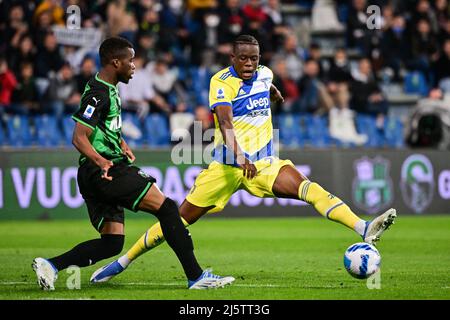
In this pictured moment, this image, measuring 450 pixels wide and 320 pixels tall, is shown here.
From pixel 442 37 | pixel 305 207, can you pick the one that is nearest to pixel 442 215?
pixel 305 207

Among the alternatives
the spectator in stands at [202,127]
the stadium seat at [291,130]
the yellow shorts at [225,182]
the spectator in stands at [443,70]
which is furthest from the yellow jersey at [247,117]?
the spectator in stands at [443,70]

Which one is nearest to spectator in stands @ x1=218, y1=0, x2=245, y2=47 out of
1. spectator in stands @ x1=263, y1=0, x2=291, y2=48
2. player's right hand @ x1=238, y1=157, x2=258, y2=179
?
spectator in stands @ x1=263, y1=0, x2=291, y2=48

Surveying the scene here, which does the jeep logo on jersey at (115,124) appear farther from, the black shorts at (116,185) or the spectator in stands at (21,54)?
the spectator in stands at (21,54)

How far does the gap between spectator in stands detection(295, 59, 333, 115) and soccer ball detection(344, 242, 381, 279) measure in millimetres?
11420

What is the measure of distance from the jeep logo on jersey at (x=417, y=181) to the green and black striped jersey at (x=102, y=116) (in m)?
10.6

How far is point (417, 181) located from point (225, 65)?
5.01m

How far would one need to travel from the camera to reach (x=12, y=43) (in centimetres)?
1923

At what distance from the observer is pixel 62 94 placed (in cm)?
1862

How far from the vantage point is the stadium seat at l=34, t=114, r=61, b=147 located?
59.0 feet

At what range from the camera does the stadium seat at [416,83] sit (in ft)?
71.1

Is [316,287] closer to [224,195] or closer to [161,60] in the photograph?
[224,195]

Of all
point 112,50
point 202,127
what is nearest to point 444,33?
point 202,127

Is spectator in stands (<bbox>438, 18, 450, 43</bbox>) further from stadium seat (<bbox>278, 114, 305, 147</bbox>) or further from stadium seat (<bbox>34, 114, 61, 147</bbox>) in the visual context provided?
stadium seat (<bbox>34, 114, 61, 147</bbox>)

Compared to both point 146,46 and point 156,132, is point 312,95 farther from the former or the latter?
point 146,46
